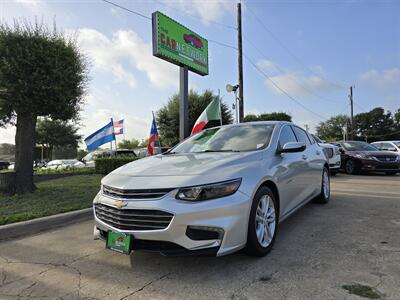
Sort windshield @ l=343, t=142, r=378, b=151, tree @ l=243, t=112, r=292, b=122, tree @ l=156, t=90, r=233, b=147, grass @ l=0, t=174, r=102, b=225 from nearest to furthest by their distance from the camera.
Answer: grass @ l=0, t=174, r=102, b=225, windshield @ l=343, t=142, r=378, b=151, tree @ l=156, t=90, r=233, b=147, tree @ l=243, t=112, r=292, b=122

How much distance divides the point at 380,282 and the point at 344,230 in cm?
167

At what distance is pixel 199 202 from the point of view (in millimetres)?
2965

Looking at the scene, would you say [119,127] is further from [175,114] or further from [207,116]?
[175,114]

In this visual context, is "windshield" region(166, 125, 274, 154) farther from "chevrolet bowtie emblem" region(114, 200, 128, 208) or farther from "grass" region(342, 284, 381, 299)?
"grass" region(342, 284, 381, 299)

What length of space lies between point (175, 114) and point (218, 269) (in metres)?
23.7

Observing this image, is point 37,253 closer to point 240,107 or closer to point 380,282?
point 380,282

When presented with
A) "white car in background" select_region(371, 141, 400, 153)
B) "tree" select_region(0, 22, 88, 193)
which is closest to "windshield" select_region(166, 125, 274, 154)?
"tree" select_region(0, 22, 88, 193)

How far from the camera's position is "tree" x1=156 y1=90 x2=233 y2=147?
2602 centimetres

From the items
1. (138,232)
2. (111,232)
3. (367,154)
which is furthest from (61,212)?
(367,154)

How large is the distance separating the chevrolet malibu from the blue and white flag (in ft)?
32.3

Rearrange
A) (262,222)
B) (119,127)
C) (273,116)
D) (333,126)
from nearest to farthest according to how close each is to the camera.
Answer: (262,222) < (119,127) < (273,116) < (333,126)

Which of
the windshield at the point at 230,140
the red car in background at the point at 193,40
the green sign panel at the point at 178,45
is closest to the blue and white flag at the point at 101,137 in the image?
the green sign panel at the point at 178,45

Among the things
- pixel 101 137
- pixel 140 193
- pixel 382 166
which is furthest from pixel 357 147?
pixel 140 193

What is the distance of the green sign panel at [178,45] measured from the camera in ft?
34.5
